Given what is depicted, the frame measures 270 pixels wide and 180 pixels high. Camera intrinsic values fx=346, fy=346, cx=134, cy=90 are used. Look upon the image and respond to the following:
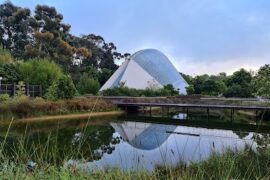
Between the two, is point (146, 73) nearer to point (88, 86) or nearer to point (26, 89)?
point (88, 86)

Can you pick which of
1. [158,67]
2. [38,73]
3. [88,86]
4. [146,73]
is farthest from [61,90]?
[158,67]

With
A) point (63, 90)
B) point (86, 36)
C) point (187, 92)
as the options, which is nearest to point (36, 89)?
point (63, 90)

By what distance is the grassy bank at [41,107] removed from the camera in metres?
21.7

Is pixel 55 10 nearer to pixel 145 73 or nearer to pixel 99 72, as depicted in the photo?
pixel 99 72

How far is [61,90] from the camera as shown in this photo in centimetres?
2820

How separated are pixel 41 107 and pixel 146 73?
95.2 ft

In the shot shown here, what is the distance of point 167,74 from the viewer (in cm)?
5391

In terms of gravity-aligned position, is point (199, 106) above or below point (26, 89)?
below

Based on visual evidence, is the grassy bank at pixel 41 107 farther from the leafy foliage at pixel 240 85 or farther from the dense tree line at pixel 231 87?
the leafy foliage at pixel 240 85

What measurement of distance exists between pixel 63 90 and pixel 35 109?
5.06 metres

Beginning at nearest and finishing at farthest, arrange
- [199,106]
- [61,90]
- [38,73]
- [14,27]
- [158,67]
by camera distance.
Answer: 1. [61,90]
2. [199,106]
3. [38,73]
4. [14,27]
5. [158,67]

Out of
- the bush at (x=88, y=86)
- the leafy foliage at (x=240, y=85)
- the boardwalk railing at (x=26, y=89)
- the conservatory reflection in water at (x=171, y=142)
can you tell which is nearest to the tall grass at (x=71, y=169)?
the conservatory reflection in water at (x=171, y=142)

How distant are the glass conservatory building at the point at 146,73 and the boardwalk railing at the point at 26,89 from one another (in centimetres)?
1730

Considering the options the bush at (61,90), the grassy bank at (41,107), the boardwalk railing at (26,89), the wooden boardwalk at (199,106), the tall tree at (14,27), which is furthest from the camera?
the tall tree at (14,27)
